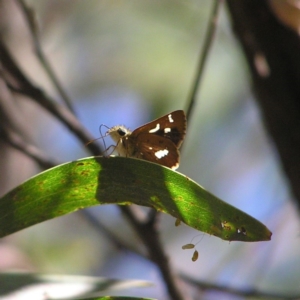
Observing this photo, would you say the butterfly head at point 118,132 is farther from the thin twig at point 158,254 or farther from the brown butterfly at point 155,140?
the thin twig at point 158,254

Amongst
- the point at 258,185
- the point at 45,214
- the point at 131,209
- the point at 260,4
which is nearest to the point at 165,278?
the point at 131,209

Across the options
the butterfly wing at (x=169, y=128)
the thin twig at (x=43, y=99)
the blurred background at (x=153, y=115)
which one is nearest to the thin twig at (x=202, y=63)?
the butterfly wing at (x=169, y=128)

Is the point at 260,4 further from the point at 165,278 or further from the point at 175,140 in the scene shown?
the point at 165,278

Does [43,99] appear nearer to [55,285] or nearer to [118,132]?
[118,132]

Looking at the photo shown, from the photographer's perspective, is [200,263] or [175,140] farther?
[200,263]

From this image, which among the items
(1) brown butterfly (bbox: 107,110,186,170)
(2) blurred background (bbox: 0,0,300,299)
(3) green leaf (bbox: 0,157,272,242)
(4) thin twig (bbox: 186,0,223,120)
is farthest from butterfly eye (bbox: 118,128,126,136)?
(2) blurred background (bbox: 0,0,300,299)

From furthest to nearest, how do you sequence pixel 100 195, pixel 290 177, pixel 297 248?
pixel 297 248, pixel 290 177, pixel 100 195

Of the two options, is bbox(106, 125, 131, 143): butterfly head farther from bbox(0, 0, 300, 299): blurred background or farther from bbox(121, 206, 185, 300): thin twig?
bbox(0, 0, 300, 299): blurred background

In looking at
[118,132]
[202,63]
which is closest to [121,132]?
[118,132]
